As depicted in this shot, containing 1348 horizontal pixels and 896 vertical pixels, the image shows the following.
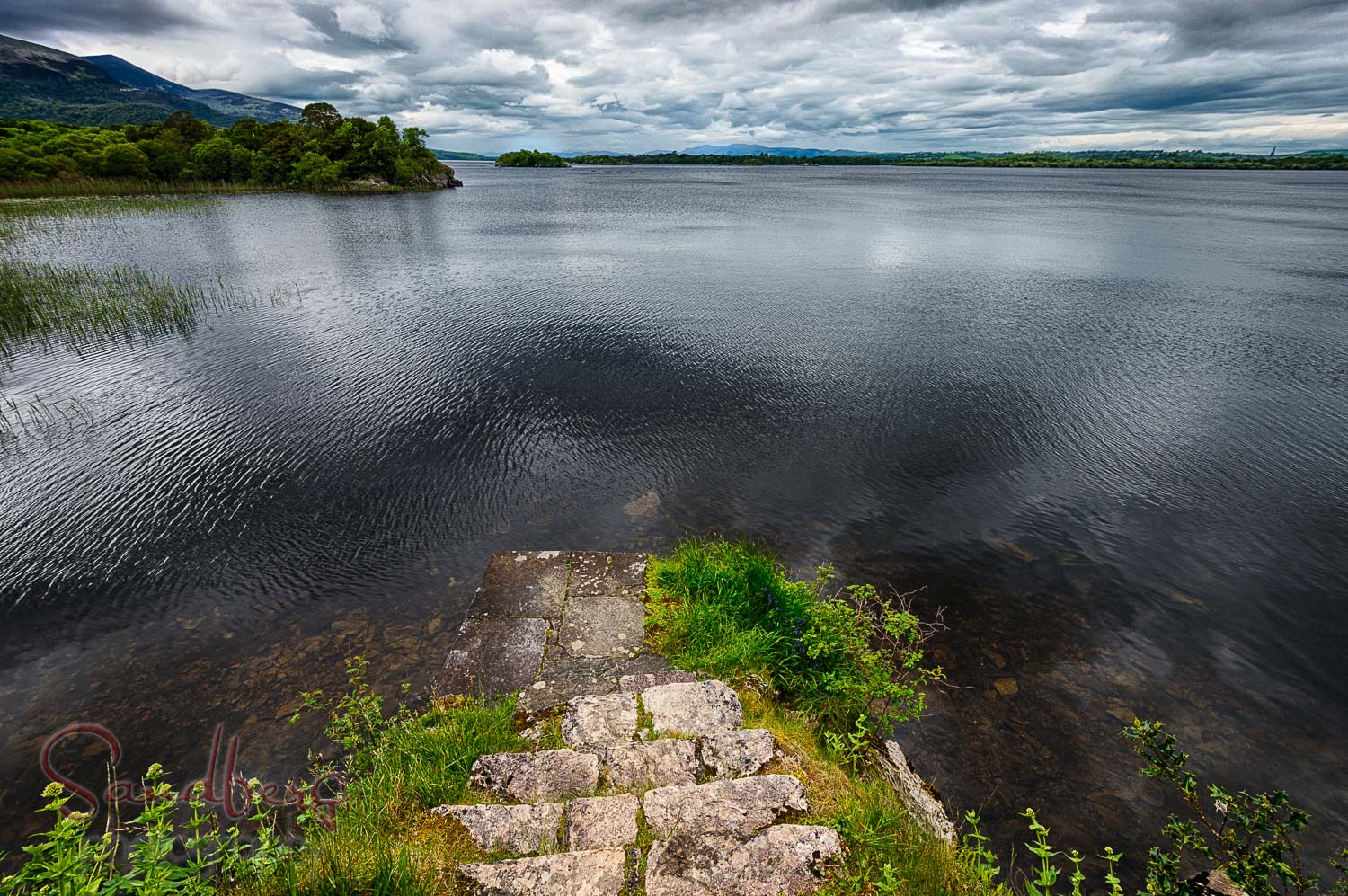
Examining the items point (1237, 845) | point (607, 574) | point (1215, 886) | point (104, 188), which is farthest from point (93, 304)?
point (104, 188)

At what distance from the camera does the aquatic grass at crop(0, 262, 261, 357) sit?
786 inches

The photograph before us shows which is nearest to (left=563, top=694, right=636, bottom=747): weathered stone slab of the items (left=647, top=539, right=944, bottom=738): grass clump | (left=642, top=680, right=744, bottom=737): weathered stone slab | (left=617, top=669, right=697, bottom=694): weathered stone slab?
(left=642, top=680, right=744, bottom=737): weathered stone slab

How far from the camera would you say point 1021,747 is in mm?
7102

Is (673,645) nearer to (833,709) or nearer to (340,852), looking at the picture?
(833,709)

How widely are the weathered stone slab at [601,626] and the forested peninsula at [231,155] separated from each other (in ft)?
282

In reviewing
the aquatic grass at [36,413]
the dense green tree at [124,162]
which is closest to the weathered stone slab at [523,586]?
the aquatic grass at [36,413]

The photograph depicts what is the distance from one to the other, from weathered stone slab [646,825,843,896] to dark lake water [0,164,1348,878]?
342 cm

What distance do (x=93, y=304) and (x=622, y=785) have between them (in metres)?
28.3

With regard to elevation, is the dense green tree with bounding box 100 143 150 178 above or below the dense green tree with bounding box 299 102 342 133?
below

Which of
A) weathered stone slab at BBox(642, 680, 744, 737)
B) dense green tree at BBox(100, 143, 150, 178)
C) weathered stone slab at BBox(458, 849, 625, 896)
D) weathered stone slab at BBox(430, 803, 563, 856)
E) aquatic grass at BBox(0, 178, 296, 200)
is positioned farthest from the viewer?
dense green tree at BBox(100, 143, 150, 178)

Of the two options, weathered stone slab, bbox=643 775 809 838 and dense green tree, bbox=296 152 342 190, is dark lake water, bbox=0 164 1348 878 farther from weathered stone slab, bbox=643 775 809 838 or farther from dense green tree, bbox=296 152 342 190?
dense green tree, bbox=296 152 342 190

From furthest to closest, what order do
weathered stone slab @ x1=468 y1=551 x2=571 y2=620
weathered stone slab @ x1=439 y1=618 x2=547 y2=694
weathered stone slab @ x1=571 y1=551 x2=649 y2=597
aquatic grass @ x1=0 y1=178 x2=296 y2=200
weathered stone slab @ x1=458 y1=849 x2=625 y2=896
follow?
aquatic grass @ x1=0 y1=178 x2=296 y2=200
weathered stone slab @ x1=571 y1=551 x2=649 y2=597
weathered stone slab @ x1=468 y1=551 x2=571 y2=620
weathered stone slab @ x1=439 y1=618 x2=547 y2=694
weathered stone slab @ x1=458 y1=849 x2=625 y2=896

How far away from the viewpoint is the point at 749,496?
12047 millimetres

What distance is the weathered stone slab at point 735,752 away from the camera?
16.6 feet
